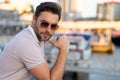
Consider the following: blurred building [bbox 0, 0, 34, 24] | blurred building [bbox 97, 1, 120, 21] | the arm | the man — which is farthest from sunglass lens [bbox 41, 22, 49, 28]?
blurred building [bbox 97, 1, 120, 21]

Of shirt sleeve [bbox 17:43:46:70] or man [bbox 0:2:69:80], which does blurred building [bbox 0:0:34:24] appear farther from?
shirt sleeve [bbox 17:43:46:70]

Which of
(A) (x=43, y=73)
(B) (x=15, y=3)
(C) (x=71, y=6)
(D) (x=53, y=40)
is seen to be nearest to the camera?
(A) (x=43, y=73)

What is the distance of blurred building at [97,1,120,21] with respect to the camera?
88.2 meters

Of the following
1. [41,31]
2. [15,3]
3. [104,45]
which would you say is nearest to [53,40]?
[41,31]

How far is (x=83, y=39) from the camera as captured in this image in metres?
14.6

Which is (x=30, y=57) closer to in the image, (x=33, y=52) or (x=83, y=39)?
(x=33, y=52)

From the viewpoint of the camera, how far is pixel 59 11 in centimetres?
258

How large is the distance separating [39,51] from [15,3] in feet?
126

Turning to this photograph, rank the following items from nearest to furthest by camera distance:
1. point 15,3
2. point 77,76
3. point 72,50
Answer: point 77,76 → point 72,50 → point 15,3

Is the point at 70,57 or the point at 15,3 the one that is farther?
the point at 15,3

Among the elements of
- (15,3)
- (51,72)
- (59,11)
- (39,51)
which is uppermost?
(59,11)

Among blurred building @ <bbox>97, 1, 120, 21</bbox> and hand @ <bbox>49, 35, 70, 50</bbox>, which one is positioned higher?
hand @ <bbox>49, 35, 70, 50</bbox>

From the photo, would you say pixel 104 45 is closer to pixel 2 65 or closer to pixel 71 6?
pixel 2 65

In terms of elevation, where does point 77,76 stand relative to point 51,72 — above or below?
below
